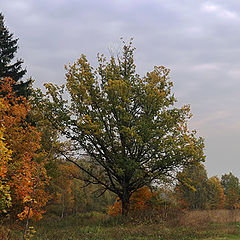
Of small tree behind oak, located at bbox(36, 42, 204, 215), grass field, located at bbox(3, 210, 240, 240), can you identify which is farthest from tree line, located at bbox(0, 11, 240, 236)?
grass field, located at bbox(3, 210, 240, 240)

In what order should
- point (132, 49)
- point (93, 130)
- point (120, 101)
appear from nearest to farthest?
point (93, 130) < point (120, 101) < point (132, 49)

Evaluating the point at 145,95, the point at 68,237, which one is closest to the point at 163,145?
the point at 145,95

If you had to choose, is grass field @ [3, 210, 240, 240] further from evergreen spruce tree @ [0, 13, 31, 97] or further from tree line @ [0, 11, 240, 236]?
evergreen spruce tree @ [0, 13, 31, 97]

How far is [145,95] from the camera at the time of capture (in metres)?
19.7

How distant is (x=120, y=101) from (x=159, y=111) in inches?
125

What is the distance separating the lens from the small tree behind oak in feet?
58.9

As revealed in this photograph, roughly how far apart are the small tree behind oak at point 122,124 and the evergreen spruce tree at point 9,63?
164 inches

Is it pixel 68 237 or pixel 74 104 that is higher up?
pixel 74 104

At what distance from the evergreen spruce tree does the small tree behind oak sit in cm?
416

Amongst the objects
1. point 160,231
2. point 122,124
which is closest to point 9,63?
point 122,124

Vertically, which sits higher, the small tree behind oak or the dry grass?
the small tree behind oak

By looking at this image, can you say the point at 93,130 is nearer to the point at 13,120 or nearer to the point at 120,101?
the point at 120,101

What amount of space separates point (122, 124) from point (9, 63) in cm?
1260

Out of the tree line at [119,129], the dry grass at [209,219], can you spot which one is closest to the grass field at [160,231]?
the dry grass at [209,219]
